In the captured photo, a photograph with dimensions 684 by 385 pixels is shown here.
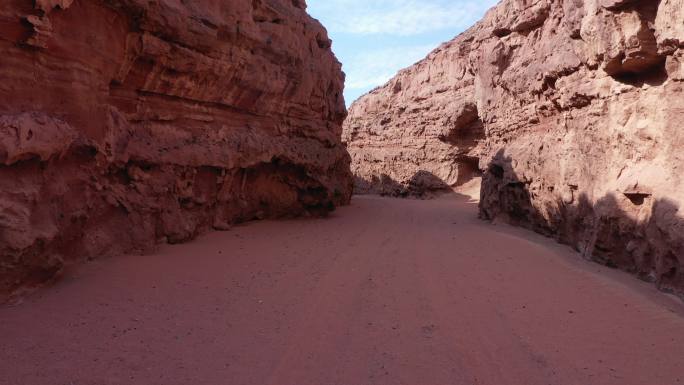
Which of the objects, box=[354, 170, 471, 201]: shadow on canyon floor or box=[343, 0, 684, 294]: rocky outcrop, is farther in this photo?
box=[354, 170, 471, 201]: shadow on canyon floor

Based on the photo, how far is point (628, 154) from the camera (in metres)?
5.92

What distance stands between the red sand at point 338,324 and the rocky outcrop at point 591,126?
0.76 metres

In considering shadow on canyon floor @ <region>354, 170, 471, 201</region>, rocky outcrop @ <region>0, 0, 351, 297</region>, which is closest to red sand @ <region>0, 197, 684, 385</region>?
rocky outcrop @ <region>0, 0, 351, 297</region>

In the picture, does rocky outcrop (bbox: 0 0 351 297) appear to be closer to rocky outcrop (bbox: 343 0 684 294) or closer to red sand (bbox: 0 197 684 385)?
red sand (bbox: 0 197 684 385)

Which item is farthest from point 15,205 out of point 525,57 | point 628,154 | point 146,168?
point 525,57

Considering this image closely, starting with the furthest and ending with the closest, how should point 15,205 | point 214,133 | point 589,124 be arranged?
point 214,133 < point 589,124 < point 15,205

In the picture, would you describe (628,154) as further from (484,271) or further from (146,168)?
(146,168)

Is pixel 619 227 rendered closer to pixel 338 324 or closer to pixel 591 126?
pixel 591 126

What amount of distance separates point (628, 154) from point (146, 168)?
721 cm

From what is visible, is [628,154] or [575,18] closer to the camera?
[628,154]

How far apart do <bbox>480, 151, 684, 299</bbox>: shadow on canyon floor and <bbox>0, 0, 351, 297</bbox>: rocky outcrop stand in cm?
540

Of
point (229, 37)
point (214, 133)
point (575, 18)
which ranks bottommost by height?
point (214, 133)

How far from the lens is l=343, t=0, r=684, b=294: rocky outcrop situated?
502 cm

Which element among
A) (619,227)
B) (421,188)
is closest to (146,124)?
(619,227)
